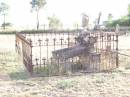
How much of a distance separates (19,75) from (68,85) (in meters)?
2.04

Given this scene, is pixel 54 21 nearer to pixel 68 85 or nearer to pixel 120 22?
pixel 120 22

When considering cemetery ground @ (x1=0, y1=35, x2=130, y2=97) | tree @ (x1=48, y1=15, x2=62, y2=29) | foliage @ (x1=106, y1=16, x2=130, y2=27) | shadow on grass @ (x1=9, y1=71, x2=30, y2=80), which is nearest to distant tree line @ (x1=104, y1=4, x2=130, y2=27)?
foliage @ (x1=106, y1=16, x2=130, y2=27)

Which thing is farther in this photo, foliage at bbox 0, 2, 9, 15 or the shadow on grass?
foliage at bbox 0, 2, 9, 15

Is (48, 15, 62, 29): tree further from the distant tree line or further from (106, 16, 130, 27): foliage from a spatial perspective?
(106, 16, 130, 27): foliage

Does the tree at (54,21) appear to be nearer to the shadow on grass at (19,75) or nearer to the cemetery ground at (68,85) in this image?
the shadow on grass at (19,75)

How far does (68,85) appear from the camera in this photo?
7.54m

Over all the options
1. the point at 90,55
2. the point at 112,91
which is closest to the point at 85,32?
the point at 90,55

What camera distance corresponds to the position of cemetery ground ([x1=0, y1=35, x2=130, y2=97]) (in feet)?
23.0

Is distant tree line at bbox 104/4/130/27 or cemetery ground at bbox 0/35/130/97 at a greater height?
distant tree line at bbox 104/4/130/27

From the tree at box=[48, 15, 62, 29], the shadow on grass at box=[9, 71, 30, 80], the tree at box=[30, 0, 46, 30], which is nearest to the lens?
the shadow on grass at box=[9, 71, 30, 80]

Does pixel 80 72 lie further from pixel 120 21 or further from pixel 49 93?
pixel 120 21

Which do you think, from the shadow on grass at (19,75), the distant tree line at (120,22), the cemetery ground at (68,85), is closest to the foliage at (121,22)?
the distant tree line at (120,22)

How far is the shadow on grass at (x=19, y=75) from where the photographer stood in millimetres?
8703

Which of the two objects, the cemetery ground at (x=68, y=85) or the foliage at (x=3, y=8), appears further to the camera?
the foliage at (x=3, y=8)
